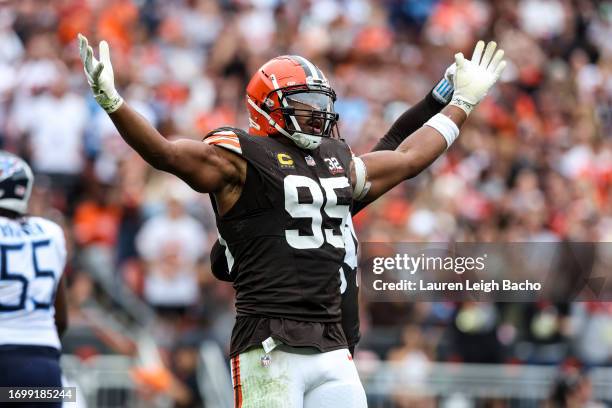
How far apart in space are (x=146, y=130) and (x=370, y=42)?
36.5 feet

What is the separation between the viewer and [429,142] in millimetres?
5840

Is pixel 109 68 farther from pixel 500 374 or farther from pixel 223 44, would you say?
pixel 223 44

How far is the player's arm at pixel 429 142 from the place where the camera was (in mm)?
5730

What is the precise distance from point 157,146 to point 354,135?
8.81m

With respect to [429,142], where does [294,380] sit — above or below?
below

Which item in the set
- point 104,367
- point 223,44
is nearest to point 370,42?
point 223,44

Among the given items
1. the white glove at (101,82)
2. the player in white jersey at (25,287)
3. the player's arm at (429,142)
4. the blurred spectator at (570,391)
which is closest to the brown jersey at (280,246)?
the player's arm at (429,142)

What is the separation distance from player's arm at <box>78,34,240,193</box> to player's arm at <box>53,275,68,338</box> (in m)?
2.06

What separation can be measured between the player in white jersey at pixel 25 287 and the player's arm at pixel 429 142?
6.75 feet

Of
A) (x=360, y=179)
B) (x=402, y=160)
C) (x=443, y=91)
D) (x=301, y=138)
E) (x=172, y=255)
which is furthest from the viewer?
(x=172, y=255)

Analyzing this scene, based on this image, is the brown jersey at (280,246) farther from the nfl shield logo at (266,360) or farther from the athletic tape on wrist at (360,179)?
the athletic tape on wrist at (360,179)

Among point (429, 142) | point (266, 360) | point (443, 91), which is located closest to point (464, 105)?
point (429, 142)

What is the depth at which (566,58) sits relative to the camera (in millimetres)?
16297

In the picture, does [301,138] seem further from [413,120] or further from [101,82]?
[413,120]
